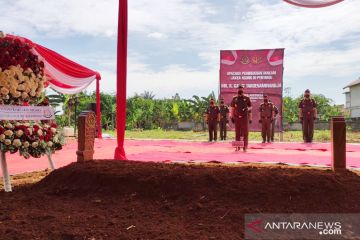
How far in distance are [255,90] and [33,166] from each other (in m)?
8.83

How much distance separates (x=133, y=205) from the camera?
128 inches

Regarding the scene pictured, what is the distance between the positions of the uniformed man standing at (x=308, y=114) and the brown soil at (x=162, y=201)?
9234 millimetres

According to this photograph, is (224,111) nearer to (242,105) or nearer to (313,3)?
(242,105)

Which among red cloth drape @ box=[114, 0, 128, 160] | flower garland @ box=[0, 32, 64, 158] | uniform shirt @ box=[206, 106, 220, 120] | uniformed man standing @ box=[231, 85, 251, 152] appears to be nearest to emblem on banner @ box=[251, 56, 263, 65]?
uniform shirt @ box=[206, 106, 220, 120]

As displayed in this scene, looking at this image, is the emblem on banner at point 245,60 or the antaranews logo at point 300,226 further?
the emblem on banner at point 245,60

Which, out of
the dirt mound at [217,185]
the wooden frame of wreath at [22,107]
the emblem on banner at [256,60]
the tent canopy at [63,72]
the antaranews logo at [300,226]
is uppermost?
the emblem on banner at [256,60]

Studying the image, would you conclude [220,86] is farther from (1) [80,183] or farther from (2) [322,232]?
(2) [322,232]

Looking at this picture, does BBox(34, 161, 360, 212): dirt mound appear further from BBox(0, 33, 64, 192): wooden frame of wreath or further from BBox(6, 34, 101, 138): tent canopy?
BBox(6, 34, 101, 138): tent canopy

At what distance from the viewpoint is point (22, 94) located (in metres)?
4.65

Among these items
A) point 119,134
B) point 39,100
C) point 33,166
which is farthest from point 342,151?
point 33,166

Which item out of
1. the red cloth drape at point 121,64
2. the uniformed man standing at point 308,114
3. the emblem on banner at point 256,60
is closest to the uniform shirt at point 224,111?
the emblem on banner at point 256,60

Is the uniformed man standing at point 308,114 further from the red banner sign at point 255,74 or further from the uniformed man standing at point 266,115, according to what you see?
the uniformed man standing at point 266,115

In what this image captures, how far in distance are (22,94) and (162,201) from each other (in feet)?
7.82

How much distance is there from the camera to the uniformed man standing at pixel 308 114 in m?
12.7
